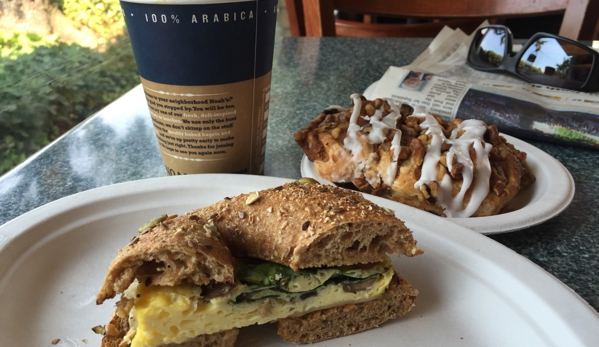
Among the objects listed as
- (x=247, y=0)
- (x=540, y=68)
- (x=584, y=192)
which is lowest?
(x=584, y=192)

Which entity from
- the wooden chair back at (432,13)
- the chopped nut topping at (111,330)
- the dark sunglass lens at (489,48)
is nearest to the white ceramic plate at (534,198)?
the chopped nut topping at (111,330)

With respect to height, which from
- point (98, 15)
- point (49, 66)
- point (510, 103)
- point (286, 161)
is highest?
point (98, 15)

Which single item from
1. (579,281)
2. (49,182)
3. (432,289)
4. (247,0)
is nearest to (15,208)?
(49,182)

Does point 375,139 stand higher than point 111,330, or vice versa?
point 375,139

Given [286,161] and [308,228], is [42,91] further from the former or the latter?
[308,228]

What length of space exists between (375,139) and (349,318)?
1.60ft

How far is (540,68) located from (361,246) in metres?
1.60

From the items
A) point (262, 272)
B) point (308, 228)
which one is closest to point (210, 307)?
point (262, 272)

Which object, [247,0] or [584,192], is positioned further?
[584,192]

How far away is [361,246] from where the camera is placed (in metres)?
0.82

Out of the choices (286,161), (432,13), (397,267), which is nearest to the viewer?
(397,267)

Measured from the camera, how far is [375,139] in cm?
118

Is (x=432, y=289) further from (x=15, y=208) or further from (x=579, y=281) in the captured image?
(x=15, y=208)

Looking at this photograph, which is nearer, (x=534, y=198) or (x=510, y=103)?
(x=534, y=198)
